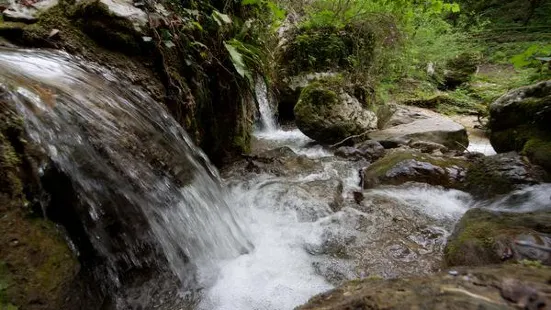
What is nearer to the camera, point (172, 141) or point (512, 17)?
point (172, 141)

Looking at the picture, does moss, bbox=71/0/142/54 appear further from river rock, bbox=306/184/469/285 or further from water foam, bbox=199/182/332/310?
river rock, bbox=306/184/469/285

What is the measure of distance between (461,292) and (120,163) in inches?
80.6

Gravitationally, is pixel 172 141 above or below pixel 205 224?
above

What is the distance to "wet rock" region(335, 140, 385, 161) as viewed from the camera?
5594 millimetres

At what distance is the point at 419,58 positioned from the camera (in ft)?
38.5

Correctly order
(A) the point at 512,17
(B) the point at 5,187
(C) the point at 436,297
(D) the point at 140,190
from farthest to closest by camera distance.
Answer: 1. (A) the point at 512,17
2. (D) the point at 140,190
3. (B) the point at 5,187
4. (C) the point at 436,297

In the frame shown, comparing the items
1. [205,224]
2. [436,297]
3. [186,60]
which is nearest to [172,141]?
[205,224]

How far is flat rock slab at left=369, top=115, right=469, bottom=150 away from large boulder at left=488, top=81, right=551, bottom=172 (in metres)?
0.97

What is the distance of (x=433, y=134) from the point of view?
6.01 m

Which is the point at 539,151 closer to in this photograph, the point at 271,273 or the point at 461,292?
the point at 271,273

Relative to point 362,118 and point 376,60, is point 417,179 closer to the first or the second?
point 362,118

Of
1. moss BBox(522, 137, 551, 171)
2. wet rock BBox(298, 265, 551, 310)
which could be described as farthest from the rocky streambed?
moss BBox(522, 137, 551, 171)

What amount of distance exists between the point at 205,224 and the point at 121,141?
0.93 m

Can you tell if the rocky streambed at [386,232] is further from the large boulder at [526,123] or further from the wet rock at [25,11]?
the wet rock at [25,11]
